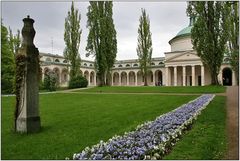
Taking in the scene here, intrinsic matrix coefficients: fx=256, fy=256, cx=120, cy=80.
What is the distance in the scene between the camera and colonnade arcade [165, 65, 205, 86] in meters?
48.7

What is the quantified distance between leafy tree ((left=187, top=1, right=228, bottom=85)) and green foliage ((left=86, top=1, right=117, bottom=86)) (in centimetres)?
1212

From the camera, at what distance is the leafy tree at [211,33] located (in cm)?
2742

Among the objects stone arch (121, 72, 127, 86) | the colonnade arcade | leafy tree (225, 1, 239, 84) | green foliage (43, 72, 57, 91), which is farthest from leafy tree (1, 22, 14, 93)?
stone arch (121, 72, 127, 86)

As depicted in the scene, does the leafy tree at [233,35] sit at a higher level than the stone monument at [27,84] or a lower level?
higher

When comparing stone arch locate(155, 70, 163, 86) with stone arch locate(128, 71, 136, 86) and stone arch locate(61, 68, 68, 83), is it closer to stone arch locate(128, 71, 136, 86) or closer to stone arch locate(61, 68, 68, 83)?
stone arch locate(128, 71, 136, 86)

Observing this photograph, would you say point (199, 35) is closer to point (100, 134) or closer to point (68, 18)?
point (68, 18)

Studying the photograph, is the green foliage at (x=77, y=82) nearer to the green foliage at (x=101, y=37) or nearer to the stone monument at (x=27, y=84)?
the green foliage at (x=101, y=37)

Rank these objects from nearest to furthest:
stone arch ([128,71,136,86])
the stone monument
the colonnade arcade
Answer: the stone monument < the colonnade arcade < stone arch ([128,71,136,86])

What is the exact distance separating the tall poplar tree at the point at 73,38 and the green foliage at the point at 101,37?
3.62 meters

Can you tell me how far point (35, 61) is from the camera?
7371 mm

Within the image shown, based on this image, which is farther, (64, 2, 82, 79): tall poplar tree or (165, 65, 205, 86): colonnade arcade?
(165, 65, 205, 86): colonnade arcade

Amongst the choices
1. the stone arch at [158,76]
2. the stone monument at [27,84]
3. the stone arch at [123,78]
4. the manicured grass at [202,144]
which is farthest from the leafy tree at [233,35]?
the stone arch at [123,78]

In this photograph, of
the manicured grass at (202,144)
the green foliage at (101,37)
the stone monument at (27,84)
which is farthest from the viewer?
the green foliage at (101,37)

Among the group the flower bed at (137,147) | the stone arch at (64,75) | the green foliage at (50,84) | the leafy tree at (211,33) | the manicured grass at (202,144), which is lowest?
the manicured grass at (202,144)
